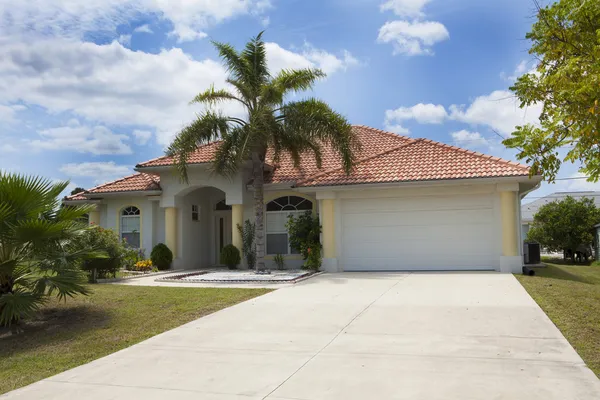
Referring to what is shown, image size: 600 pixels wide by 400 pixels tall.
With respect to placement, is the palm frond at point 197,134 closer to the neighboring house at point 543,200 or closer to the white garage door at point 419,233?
the white garage door at point 419,233

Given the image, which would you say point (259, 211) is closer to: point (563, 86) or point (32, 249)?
point (32, 249)

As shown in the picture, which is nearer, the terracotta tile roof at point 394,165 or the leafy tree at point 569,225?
the terracotta tile roof at point 394,165

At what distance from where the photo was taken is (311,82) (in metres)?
15.9

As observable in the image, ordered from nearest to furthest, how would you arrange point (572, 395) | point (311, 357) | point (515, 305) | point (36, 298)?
point (572, 395) → point (311, 357) → point (36, 298) → point (515, 305)

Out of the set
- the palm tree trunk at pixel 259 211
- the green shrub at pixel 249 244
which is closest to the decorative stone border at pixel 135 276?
the green shrub at pixel 249 244

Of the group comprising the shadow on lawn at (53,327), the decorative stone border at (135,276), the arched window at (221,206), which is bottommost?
the shadow on lawn at (53,327)

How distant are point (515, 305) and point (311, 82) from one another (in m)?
9.33

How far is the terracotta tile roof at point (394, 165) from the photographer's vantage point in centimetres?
1570

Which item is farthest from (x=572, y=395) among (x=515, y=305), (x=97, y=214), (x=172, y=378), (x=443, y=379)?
(x=97, y=214)

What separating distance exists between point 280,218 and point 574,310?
1147cm

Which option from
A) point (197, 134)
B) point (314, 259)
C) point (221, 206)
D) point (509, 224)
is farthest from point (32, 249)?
point (221, 206)

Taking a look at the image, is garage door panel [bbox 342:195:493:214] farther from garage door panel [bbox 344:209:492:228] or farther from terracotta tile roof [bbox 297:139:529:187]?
terracotta tile roof [bbox 297:139:529:187]

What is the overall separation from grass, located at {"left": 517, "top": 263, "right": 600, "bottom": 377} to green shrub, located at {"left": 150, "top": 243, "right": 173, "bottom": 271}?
11901 millimetres

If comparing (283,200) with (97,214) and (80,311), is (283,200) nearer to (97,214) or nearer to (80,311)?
(97,214)
